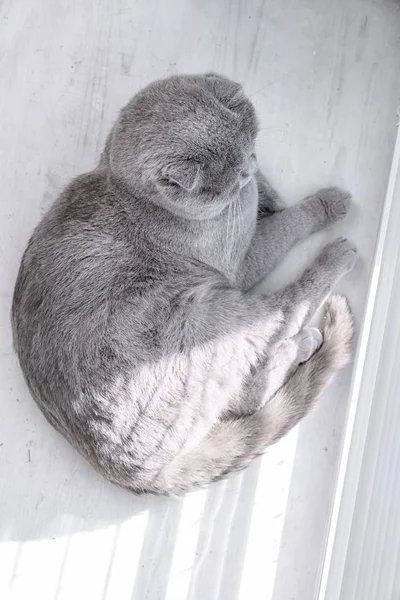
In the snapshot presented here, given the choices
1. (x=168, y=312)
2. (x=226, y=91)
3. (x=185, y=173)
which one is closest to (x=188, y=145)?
(x=185, y=173)

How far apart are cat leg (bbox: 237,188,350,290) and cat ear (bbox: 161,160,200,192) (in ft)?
1.46

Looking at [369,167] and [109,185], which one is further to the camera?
[369,167]

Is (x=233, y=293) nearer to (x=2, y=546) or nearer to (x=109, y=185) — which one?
(x=109, y=185)

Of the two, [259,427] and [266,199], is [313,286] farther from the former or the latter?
[259,427]

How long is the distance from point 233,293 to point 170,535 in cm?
81

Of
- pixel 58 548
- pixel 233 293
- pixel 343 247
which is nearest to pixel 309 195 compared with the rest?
pixel 343 247

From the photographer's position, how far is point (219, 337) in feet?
5.99

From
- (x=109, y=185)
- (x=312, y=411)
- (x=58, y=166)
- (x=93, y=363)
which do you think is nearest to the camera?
(x=93, y=363)

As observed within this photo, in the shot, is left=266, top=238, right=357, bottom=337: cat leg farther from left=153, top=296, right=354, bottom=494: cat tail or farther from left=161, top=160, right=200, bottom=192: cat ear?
left=161, top=160, right=200, bottom=192: cat ear

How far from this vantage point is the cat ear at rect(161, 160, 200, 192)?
1.63 m

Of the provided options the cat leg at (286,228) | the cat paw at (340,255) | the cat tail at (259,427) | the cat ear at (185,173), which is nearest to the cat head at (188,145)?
the cat ear at (185,173)

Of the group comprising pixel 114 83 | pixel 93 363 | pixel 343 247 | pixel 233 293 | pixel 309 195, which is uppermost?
pixel 114 83

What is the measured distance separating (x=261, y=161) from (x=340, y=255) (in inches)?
16.6

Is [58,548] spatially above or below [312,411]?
below
